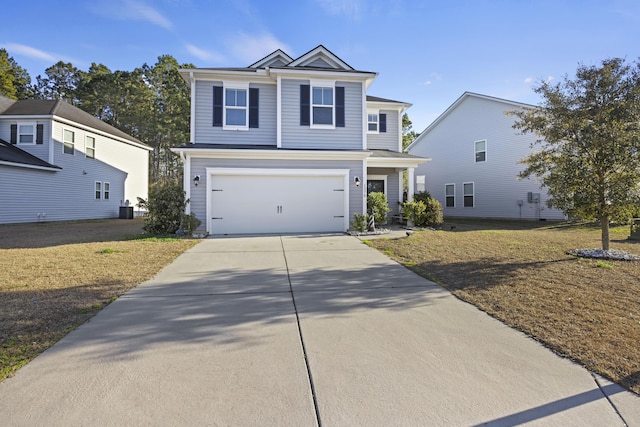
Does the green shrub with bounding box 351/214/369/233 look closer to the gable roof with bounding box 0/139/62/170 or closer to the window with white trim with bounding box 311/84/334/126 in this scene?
the window with white trim with bounding box 311/84/334/126

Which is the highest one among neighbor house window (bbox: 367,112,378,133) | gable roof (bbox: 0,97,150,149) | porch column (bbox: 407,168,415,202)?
gable roof (bbox: 0,97,150,149)

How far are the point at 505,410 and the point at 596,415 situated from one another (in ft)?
1.89

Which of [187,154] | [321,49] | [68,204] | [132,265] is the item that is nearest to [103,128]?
[68,204]

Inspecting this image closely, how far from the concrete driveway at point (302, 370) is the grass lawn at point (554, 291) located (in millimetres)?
277

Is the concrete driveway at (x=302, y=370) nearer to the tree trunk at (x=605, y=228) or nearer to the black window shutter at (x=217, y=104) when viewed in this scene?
the tree trunk at (x=605, y=228)

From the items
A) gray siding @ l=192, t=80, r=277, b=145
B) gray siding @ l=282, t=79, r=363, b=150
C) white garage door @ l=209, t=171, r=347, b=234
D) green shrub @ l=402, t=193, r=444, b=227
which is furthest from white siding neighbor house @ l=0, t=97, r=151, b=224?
green shrub @ l=402, t=193, r=444, b=227

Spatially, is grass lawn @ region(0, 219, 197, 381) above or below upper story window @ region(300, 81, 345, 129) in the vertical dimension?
below

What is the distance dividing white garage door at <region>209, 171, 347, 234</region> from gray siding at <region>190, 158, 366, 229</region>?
0.93 feet

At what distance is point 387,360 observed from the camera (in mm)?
2906

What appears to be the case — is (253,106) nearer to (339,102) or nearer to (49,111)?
(339,102)

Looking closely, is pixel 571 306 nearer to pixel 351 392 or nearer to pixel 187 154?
pixel 351 392

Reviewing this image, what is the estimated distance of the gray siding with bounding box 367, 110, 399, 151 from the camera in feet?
55.2

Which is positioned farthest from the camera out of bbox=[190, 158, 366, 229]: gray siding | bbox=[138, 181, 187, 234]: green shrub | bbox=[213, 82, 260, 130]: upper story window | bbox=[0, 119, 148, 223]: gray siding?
bbox=[0, 119, 148, 223]: gray siding

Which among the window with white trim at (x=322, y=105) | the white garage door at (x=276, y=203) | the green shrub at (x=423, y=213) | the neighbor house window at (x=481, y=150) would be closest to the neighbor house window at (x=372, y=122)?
the window with white trim at (x=322, y=105)
